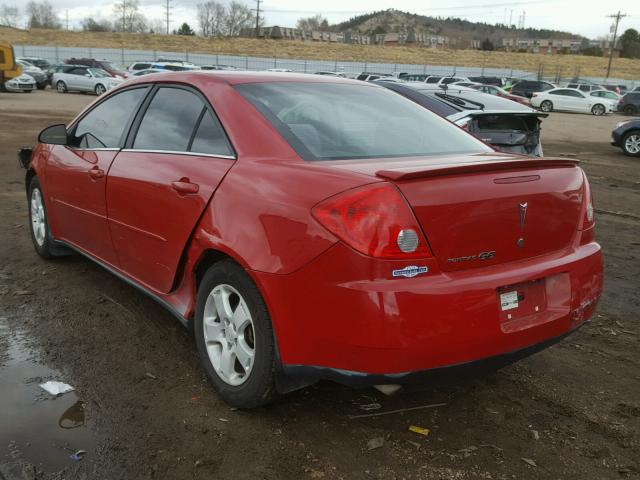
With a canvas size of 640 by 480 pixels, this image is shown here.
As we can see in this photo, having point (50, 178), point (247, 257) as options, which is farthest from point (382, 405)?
point (50, 178)

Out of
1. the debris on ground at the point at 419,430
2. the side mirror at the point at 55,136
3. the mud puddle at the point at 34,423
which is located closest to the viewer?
the mud puddle at the point at 34,423

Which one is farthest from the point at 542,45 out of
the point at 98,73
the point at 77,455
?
the point at 77,455

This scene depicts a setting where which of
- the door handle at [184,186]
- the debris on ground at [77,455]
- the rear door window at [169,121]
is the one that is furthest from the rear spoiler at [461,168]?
the debris on ground at [77,455]

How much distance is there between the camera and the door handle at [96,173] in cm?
403

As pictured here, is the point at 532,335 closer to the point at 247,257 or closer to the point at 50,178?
the point at 247,257

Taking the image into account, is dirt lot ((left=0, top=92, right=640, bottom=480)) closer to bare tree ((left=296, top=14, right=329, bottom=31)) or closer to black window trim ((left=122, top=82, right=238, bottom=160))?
black window trim ((left=122, top=82, right=238, bottom=160))

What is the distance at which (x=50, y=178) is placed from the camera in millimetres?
4844

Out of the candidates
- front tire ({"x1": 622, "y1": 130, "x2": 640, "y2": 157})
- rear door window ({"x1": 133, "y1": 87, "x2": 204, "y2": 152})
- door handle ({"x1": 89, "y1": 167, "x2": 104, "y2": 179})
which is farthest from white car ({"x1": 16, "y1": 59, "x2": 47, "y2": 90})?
rear door window ({"x1": 133, "y1": 87, "x2": 204, "y2": 152})

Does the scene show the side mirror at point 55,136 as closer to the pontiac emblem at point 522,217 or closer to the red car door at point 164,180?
the red car door at point 164,180

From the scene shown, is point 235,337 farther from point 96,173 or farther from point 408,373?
point 96,173

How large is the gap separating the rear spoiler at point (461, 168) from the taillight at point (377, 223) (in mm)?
72

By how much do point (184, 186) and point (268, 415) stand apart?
1.25m

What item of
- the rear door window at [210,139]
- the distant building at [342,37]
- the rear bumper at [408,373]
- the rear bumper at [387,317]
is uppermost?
the distant building at [342,37]

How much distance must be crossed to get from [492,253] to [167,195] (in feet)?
5.75
